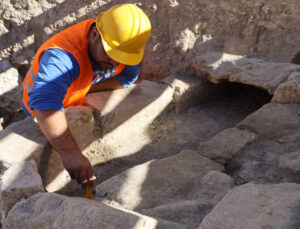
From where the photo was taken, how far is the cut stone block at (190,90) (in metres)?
3.65

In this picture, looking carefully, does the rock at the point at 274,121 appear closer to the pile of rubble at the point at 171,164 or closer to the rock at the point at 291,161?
the pile of rubble at the point at 171,164

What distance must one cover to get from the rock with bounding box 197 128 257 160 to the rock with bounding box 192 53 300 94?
625mm

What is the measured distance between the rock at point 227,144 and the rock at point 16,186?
1272 millimetres

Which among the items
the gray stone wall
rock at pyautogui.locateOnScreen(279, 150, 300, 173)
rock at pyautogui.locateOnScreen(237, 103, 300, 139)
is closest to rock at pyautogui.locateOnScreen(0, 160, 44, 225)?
rock at pyautogui.locateOnScreen(279, 150, 300, 173)

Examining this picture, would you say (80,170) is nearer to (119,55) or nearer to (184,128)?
(119,55)

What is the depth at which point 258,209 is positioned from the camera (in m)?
1.83

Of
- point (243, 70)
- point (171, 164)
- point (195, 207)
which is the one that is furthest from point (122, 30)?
point (195, 207)

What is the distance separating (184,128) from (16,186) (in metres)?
1.73

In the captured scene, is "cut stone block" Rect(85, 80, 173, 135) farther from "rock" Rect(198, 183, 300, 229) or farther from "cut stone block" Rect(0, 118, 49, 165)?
"rock" Rect(198, 183, 300, 229)

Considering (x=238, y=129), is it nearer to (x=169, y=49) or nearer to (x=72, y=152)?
(x=72, y=152)

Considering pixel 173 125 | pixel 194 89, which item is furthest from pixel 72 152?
pixel 194 89

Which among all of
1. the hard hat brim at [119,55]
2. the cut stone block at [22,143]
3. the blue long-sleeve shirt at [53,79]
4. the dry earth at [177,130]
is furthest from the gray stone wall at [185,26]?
the cut stone block at [22,143]

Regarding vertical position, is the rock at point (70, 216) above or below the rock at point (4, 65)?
above

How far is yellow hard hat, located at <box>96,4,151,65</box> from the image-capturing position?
2812 mm
